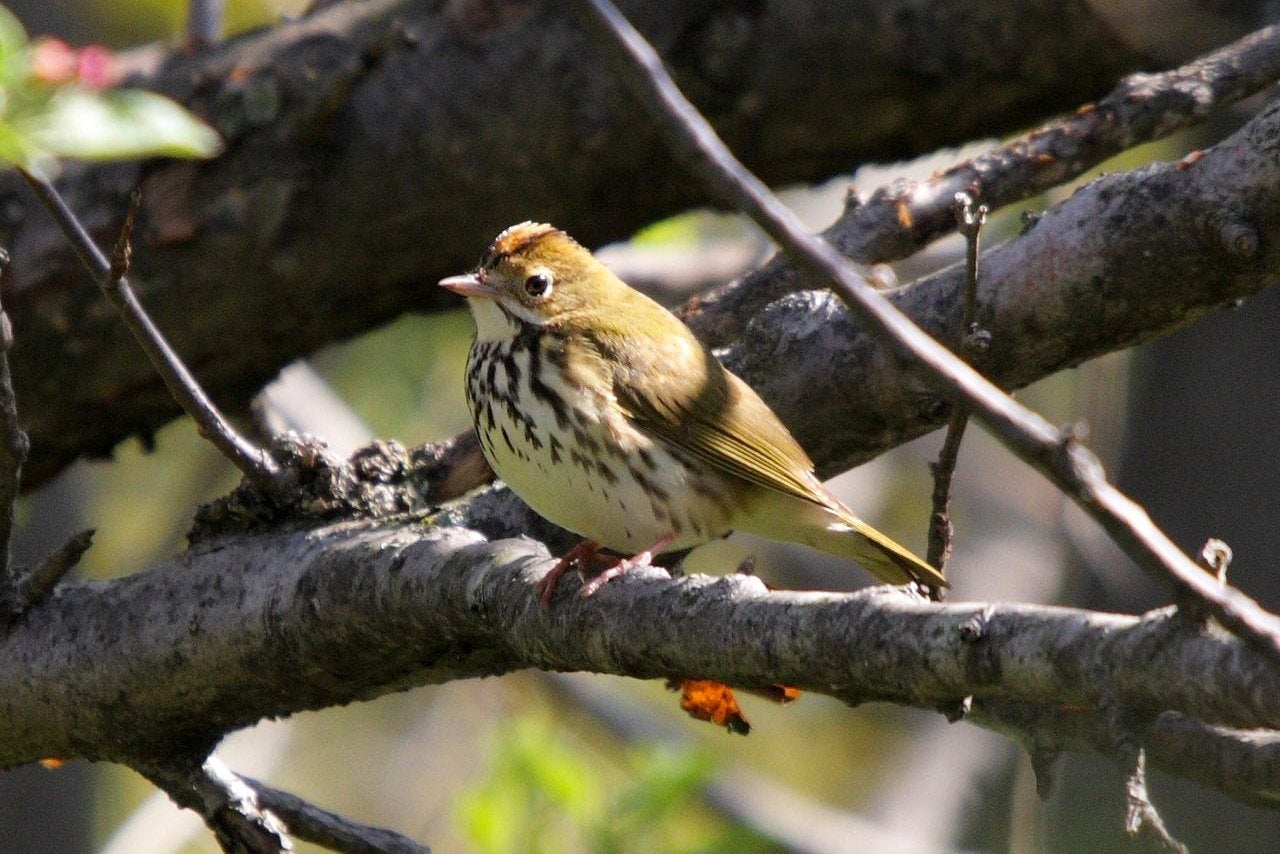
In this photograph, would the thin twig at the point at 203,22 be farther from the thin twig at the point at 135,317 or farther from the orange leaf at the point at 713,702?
the orange leaf at the point at 713,702

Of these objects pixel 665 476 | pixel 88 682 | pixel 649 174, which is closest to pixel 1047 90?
pixel 649 174

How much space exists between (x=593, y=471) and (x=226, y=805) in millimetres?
998

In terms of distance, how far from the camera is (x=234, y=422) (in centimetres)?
491

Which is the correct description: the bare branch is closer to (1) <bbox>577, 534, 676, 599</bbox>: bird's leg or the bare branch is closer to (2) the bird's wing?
(2) the bird's wing

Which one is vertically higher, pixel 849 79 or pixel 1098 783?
pixel 849 79

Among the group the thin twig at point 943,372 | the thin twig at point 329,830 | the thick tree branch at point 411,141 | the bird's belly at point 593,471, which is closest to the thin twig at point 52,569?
the thin twig at point 329,830

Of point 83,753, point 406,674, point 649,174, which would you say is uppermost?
point 649,174

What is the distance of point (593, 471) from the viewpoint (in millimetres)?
3346

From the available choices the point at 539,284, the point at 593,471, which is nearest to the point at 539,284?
the point at 539,284

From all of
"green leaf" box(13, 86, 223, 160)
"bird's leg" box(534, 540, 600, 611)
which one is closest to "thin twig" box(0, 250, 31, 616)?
"bird's leg" box(534, 540, 600, 611)

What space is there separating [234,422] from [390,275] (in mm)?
814

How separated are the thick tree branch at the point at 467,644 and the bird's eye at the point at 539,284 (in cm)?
59

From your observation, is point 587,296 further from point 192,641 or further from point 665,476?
point 192,641

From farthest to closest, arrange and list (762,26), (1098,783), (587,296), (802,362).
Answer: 1. (1098,783)
2. (762,26)
3. (587,296)
4. (802,362)
